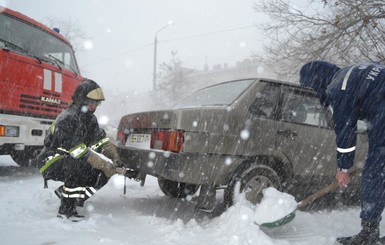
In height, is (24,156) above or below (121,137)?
below

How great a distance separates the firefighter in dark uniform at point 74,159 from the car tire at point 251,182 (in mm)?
1187

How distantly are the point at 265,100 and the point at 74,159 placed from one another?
2147 millimetres

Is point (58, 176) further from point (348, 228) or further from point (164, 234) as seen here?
point (348, 228)

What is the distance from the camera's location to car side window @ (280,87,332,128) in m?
3.93

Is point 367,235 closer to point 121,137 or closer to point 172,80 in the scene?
point 121,137

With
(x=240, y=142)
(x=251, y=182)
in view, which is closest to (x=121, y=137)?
(x=240, y=142)

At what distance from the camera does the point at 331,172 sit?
163 inches

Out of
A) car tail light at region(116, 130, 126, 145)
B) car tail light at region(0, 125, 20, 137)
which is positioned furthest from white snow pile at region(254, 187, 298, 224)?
car tail light at region(0, 125, 20, 137)

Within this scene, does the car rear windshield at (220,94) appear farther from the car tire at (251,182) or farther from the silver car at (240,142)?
the car tire at (251,182)

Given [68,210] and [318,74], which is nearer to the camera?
[318,74]

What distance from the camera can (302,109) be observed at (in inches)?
160

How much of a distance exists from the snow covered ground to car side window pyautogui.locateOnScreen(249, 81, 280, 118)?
986 millimetres

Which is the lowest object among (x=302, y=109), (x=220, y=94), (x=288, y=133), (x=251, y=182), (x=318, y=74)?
(x=251, y=182)

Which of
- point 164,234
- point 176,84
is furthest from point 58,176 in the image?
point 176,84
